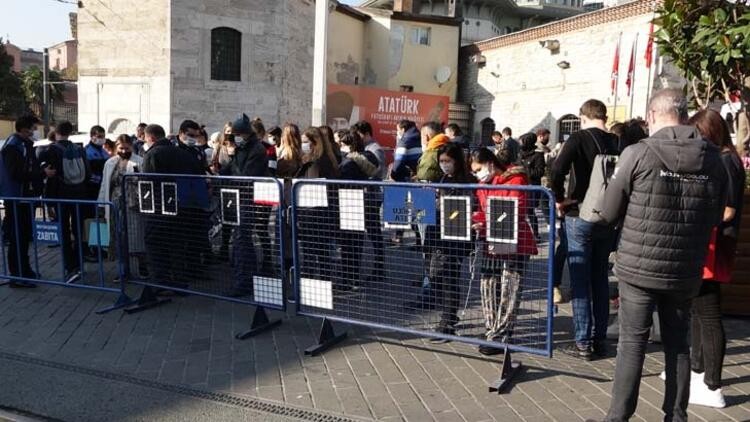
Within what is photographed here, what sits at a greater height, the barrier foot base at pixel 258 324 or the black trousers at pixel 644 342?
the black trousers at pixel 644 342

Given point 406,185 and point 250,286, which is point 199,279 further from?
point 406,185

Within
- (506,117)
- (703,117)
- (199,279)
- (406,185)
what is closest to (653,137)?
(703,117)

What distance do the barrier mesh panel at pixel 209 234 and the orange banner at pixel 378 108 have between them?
10314mm

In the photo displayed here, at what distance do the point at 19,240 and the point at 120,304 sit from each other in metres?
1.86

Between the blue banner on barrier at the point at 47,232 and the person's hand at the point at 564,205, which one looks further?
the blue banner on barrier at the point at 47,232

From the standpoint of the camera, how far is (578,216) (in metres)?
4.80

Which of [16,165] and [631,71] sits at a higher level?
[631,71]

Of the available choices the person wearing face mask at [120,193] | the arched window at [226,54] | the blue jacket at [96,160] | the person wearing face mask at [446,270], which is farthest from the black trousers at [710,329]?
the arched window at [226,54]

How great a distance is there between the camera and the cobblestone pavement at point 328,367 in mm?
4023

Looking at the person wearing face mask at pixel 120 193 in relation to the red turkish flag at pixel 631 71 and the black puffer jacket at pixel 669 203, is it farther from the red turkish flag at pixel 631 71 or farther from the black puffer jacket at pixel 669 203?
the red turkish flag at pixel 631 71

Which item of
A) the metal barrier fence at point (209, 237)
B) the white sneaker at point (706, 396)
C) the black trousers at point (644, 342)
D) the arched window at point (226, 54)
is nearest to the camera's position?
the black trousers at point (644, 342)

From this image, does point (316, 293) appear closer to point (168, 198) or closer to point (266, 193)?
point (266, 193)

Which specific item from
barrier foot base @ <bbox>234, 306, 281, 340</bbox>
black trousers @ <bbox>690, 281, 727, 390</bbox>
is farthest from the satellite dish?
black trousers @ <bbox>690, 281, 727, 390</bbox>

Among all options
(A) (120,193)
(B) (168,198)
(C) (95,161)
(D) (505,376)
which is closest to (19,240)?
(A) (120,193)
